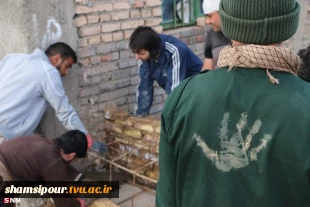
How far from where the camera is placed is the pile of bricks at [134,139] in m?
3.76

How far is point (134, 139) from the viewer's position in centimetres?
391

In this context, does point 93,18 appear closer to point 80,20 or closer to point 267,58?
point 80,20

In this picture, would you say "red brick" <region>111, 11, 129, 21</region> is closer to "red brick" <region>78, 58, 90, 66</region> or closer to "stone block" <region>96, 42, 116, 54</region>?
"stone block" <region>96, 42, 116, 54</region>

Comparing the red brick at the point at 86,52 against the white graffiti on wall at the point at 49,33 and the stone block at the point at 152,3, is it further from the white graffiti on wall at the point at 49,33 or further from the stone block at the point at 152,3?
the stone block at the point at 152,3

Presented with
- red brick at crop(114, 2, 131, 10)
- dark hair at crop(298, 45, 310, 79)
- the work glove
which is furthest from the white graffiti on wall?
dark hair at crop(298, 45, 310, 79)

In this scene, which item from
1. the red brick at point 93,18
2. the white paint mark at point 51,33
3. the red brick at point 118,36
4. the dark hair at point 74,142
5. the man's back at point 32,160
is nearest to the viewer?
the man's back at point 32,160

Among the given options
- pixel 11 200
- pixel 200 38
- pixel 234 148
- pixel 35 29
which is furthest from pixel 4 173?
pixel 200 38

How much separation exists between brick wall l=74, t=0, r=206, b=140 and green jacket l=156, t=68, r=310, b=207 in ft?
8.66

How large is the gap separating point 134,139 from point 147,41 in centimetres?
99

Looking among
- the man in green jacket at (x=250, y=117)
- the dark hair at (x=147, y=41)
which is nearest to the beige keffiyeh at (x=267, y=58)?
the man in green jacket at (x=250, y=117)

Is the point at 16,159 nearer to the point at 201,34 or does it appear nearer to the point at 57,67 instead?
the point at 57,67

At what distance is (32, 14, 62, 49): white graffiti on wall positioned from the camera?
3.51 m

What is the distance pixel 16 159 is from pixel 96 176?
126cm

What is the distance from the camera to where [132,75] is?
14.3 ft
